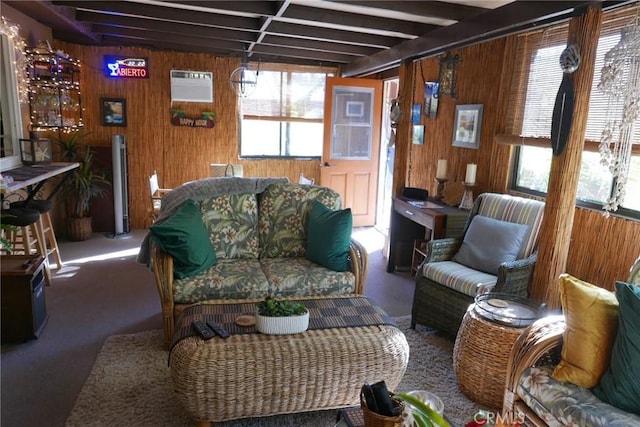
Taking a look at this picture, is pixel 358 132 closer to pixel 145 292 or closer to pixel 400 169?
pixel 400 169

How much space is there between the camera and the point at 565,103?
102 inches

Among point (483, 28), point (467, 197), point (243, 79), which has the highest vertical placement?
point (483, 28)

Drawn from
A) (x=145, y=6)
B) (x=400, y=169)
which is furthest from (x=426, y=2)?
(x=145, y=6)

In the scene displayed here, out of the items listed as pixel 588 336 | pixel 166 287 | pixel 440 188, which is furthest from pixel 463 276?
pixel 166 287

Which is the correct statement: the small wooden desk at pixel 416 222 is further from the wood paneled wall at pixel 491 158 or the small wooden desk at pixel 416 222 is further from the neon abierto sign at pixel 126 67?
the neon abierto sign at pixel 126 67

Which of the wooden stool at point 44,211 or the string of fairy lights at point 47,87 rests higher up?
the string of fairy lights at point 47,87

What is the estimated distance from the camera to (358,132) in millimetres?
6070

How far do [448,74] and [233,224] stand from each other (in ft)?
8.63

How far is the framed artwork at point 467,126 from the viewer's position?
4.03m

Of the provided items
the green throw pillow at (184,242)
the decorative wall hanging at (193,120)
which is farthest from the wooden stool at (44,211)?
the decorative wall hanging at (193,120)

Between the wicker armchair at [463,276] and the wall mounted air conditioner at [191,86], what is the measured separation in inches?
157

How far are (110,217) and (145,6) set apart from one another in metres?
2.80

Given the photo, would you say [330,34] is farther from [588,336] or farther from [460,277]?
[588,336]

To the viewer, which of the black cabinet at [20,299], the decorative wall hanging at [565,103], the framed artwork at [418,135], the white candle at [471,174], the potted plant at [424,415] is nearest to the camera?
the potted plant at [424,415]
